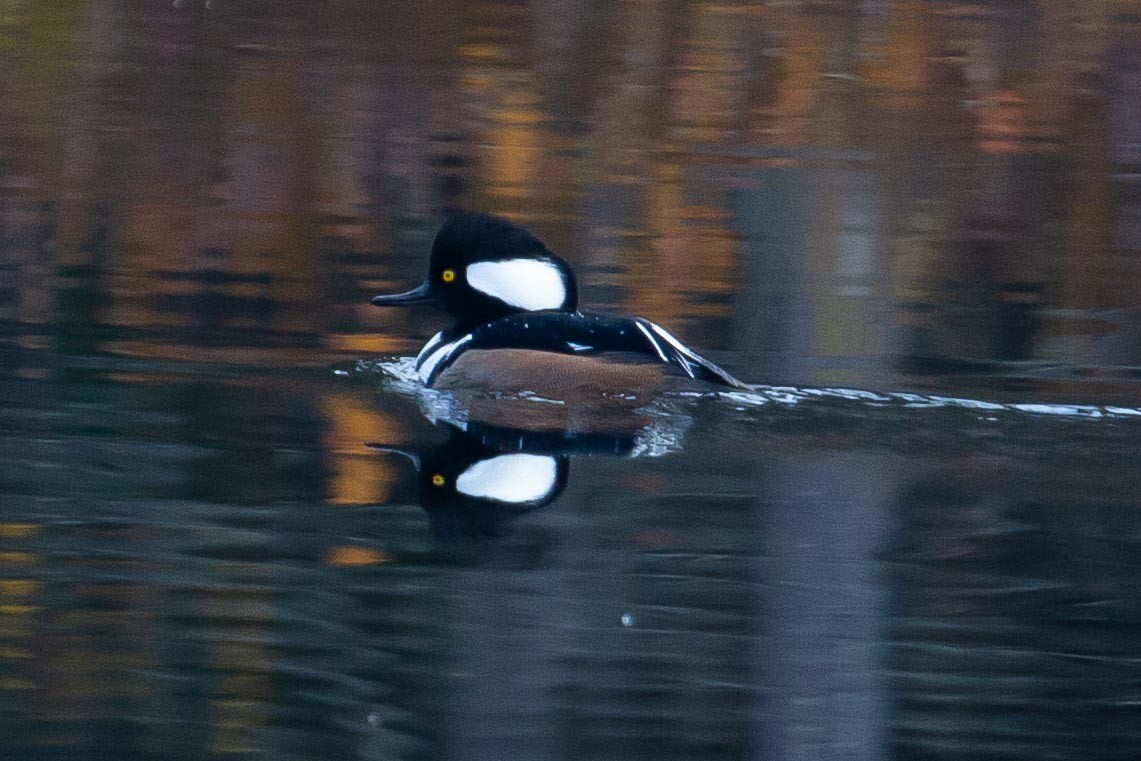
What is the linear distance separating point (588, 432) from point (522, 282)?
1.12 m

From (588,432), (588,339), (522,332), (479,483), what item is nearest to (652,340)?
(588,339)

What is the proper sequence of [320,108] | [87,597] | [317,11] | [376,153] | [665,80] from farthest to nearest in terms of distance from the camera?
[317,11] → [665,80] → [320,108] → [376,153] → [87,597]

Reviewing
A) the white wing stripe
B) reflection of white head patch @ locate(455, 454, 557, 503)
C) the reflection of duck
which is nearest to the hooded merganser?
the white wing stripe

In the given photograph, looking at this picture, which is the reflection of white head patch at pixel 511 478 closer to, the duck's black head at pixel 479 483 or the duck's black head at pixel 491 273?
the duck's black head at pixel 479 483

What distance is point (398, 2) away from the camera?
58.8ft

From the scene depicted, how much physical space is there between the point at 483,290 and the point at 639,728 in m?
3.80

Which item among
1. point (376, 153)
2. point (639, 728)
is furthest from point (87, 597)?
point (376, 153)

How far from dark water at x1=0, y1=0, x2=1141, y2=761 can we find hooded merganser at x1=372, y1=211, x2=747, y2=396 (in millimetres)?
147

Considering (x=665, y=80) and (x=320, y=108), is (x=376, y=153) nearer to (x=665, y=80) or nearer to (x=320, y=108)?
(x=320, y=108)

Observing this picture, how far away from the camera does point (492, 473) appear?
5.84m

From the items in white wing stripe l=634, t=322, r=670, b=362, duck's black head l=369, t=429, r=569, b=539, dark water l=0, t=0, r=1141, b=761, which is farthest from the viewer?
white wing stripe l=634, t=322, r=670, b=362

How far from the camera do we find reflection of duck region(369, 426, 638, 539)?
532 cm

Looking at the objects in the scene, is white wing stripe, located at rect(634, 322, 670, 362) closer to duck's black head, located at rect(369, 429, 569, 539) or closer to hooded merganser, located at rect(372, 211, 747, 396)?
hooded merganser, located at rect(372, 211, 747, 396)

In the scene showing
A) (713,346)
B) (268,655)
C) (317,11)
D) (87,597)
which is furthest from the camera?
(317,11)
